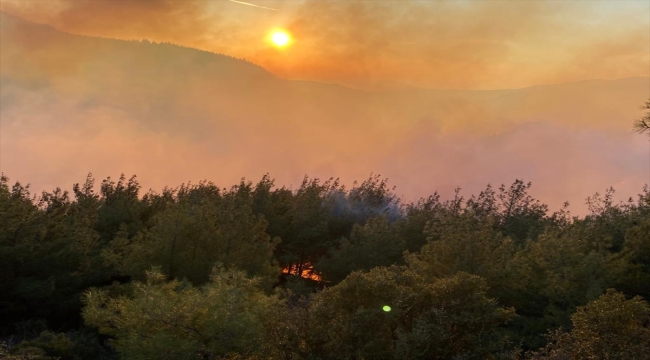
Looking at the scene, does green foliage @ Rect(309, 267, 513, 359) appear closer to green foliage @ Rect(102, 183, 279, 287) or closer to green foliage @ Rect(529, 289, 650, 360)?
green foliage @ Rect(529, 289, 650, 360)

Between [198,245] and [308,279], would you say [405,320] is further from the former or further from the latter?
[308,279]

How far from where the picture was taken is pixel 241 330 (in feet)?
53.8

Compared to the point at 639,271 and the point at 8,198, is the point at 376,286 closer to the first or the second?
the point at 639,271

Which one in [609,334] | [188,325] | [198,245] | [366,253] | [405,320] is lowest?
[188,325]

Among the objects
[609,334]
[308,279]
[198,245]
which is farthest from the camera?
[308,279]

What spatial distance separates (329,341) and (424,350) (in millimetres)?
2714

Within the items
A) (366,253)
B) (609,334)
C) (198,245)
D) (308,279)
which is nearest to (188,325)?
(198,245)

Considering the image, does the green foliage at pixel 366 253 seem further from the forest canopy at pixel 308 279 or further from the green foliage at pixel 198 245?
the green foliage at pixel 198 245

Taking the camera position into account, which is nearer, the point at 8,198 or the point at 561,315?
the point at 561,315

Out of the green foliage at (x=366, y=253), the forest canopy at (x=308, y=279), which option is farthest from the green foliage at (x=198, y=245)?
the green foliage at (x=366, y=253)

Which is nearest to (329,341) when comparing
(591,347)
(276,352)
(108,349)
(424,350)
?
(276,352)

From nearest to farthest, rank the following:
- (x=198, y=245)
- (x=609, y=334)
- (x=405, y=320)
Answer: (x=609, y=334) < (x=405, y=320) < (x=198, y=245)

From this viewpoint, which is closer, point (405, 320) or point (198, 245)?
point (405, 320)

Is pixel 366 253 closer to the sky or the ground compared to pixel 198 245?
closer to the sky
